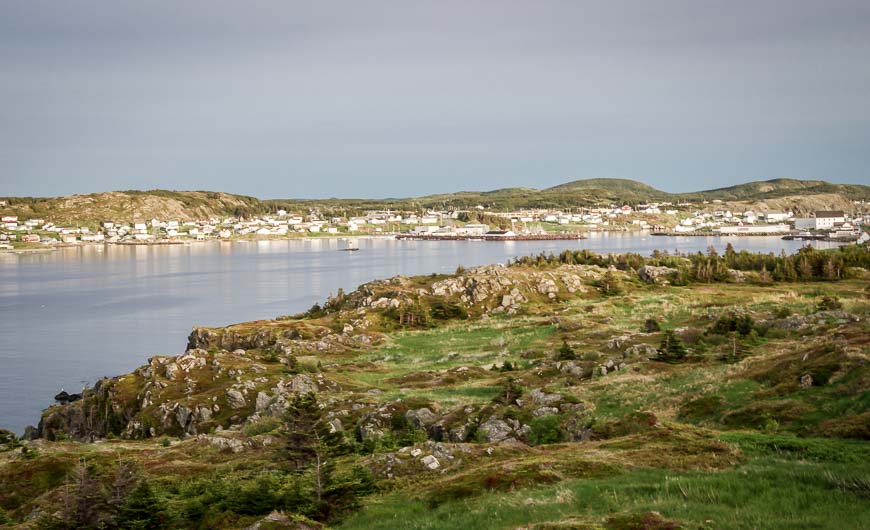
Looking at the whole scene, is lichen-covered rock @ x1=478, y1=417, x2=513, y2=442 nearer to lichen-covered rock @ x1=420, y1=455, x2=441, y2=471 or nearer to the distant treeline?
lichen-covered rock @ x1=420, y1=455, x2=441, y2=471

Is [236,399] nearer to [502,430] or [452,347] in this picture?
[452,347]

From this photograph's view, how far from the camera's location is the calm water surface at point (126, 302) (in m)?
65.2

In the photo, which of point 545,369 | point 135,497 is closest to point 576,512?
point 135,497

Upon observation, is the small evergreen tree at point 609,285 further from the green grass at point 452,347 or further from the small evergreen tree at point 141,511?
the small evergreen tree at point 141,511

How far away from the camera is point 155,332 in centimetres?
8469

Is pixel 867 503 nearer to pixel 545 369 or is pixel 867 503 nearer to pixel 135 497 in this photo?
pixel 135 497

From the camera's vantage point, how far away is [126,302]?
366ft

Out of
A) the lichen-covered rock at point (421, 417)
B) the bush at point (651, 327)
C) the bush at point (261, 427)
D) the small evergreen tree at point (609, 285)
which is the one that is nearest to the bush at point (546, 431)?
the lichen-covered rock at point (421, 417)

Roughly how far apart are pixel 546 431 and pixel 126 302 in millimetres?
102365

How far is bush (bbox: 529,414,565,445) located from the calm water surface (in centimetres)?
3942

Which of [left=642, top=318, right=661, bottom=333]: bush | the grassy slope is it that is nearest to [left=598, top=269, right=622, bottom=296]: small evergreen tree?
Answer: [left=642, top=318, right=661, bottom=333]: bush

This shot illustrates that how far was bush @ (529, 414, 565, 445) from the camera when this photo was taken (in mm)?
25161

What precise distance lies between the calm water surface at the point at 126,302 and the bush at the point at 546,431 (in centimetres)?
3942

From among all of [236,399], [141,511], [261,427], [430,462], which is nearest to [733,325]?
[430,462]
